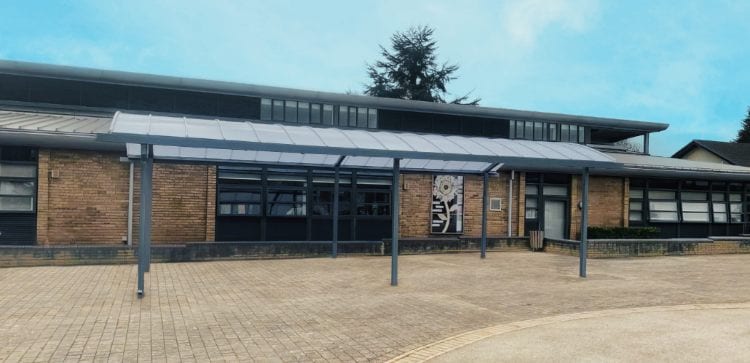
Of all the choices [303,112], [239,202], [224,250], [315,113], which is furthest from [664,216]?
[224,250]

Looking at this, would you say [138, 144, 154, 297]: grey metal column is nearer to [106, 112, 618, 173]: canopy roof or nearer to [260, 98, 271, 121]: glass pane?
[106, 112, 618, 173]: canopy roof

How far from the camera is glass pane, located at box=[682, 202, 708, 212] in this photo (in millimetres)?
21281

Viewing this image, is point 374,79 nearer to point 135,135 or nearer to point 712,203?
point 712,203

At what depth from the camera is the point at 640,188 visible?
67.8 ft

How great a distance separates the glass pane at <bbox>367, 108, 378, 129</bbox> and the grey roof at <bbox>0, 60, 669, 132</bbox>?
259mm

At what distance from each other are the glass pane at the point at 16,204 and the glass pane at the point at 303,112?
8.42m

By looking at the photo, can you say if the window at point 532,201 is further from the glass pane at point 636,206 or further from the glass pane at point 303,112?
the glass pane at point 303,112

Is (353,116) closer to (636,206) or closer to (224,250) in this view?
(224,250)

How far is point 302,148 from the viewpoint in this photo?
9672 mm

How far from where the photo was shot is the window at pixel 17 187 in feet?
44.4

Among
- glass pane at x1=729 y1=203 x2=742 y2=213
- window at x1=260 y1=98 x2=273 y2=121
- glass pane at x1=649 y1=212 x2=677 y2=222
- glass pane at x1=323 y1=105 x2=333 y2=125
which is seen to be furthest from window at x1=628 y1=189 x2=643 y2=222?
window at x1=260 y1=98 x2=273 y2=121

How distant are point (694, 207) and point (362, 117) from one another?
1339 cm

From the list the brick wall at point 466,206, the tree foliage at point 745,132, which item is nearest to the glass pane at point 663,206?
the brick wall at point 466,206

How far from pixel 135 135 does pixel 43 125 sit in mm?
7042
